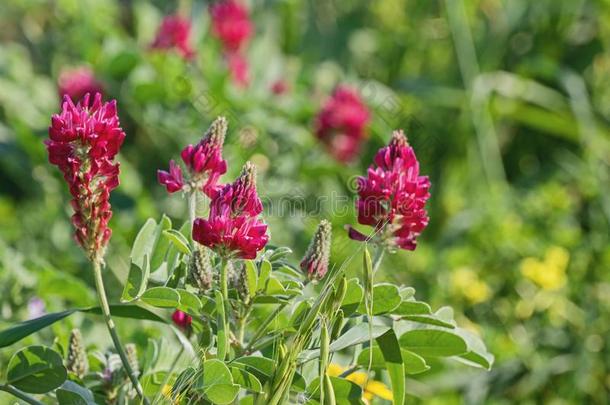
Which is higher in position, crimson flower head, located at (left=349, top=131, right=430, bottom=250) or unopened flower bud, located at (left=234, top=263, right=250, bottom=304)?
crimson flower head, located at (left=349, top=131, right=430, bottom=250)

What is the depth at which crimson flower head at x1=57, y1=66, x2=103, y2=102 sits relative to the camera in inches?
103

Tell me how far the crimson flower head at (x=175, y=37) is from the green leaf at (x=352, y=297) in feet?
5.99

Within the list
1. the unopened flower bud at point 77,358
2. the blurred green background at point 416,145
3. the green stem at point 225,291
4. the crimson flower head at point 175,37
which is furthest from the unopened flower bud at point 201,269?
the crimson flower head at point 175,37

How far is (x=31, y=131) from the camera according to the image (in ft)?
8.49

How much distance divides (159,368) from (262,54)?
6.58 ft

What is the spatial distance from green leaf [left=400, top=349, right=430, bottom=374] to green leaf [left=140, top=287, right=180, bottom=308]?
273 mm

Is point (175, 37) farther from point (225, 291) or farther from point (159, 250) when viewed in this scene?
point (225, 291)

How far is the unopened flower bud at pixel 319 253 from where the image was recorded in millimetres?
1088

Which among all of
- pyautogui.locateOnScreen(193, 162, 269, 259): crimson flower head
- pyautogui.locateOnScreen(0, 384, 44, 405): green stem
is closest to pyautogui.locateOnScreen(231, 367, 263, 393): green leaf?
pyautogui.locateOnScreen(193, 162, 269, 259): crimson flower head

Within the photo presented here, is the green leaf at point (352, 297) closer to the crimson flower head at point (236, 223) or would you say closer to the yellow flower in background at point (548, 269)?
the crimson flower head at point (236, 223)

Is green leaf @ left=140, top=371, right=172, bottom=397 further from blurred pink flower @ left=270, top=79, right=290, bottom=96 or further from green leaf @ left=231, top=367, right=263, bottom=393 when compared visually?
blurred pink flower @ left=270, top=79, right=290, bottom=96

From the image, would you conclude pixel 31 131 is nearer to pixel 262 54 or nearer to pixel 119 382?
pixel 262 54

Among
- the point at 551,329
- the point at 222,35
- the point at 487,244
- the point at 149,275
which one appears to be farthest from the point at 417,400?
the point at 222,35

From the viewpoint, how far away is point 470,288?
2.39 m
